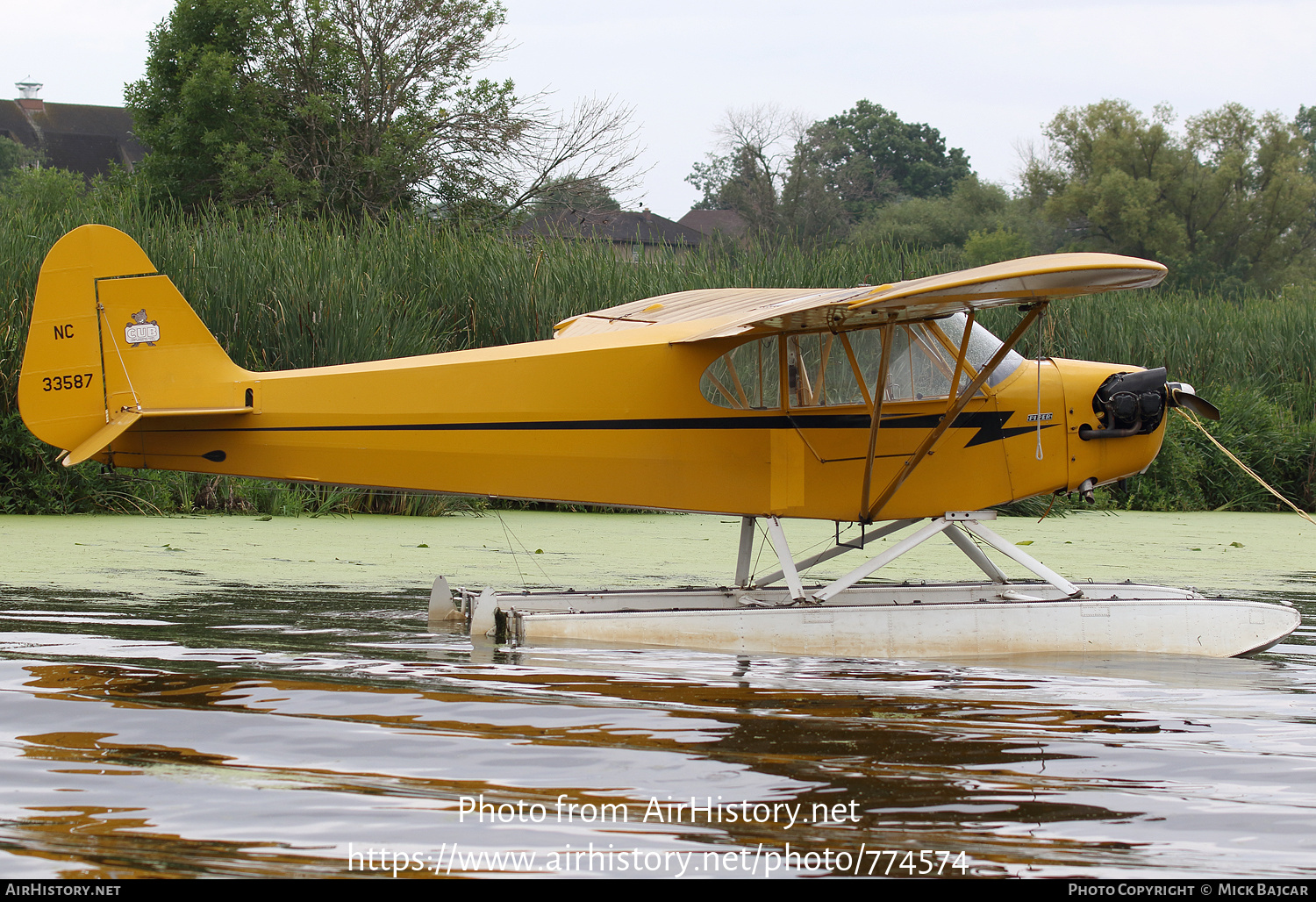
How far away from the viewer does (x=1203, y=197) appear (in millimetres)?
48438

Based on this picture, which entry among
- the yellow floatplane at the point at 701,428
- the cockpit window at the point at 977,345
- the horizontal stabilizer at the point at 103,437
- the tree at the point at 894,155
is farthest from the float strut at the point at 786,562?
the tree at the point at 894,155

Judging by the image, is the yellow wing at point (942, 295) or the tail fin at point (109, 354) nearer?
the yellow wing at point (942, 295)

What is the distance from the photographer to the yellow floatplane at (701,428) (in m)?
5.84

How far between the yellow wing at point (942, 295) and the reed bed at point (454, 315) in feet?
11.6

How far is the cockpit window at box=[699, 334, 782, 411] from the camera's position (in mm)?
6195

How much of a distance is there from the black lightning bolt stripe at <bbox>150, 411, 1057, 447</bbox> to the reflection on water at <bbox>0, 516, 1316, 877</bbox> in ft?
3.88

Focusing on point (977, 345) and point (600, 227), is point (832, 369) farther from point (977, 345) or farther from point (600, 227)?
point (600, 227)

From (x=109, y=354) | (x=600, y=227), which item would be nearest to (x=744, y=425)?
(x=109, y=354)

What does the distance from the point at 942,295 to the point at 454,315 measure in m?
8.22

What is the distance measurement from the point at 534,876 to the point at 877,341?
4.38 metres

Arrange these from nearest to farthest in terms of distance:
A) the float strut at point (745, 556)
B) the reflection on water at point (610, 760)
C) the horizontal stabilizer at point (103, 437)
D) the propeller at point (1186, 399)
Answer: the reflection on water at point (610, 760) < the horizontal stabilizer at point (103, 437) < the propeller at point (1186, 399) < the float strut at point (745, 556)

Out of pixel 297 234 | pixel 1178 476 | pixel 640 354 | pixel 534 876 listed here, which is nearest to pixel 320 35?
pixel 297 234

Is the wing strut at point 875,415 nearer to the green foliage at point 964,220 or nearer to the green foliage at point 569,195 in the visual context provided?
the green foliage at point 569,195
